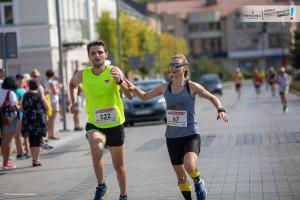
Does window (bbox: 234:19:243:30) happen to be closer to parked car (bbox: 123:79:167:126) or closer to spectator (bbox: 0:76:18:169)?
parked car (bbox: 123:79:167:126)

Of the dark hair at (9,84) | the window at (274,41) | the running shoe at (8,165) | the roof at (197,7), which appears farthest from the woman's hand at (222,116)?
the window at (274,41)

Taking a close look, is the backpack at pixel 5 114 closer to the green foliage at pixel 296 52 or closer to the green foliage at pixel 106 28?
the green foliage at pixel 106 28

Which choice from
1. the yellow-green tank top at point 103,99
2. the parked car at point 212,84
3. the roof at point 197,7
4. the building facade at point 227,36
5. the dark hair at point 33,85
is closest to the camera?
the yellow-green tank top at point 103,99

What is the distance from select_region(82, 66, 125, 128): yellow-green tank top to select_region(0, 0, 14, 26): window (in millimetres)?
32705

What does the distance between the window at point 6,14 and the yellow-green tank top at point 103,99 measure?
107 ft

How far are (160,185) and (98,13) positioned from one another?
4489cm

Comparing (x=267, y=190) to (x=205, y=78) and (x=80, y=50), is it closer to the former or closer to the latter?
(x=80, y=50)

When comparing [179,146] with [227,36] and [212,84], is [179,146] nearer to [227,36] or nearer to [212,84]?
[212,84]

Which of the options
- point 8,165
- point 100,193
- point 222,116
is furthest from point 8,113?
point 222,116

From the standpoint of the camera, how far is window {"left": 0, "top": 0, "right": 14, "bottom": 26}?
1647 inches

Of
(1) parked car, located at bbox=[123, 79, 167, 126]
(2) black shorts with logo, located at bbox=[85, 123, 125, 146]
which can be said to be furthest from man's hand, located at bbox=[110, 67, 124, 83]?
(1) parked car, located at bbox=[123, 79, 167, 126]

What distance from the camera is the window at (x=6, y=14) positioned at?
137 ft

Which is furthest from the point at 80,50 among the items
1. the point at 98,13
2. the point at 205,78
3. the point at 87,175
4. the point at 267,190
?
the point at 267,190

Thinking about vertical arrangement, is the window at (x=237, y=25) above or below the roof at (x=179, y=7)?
below
